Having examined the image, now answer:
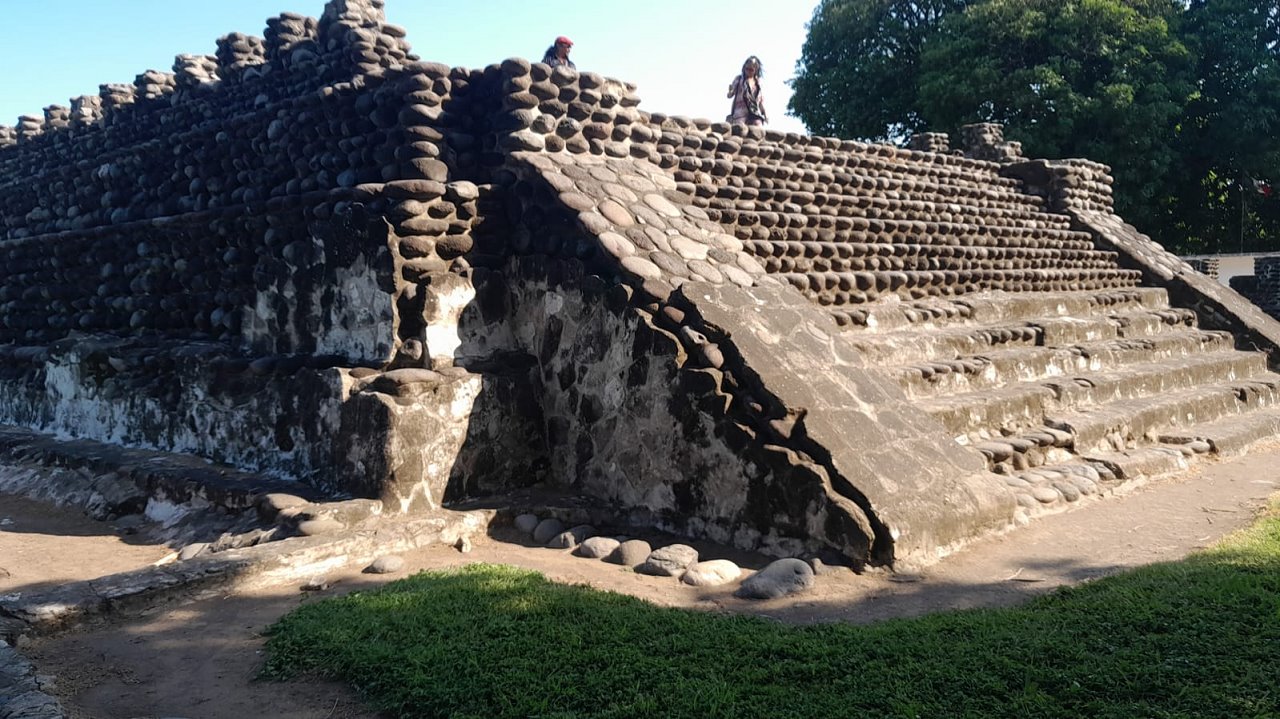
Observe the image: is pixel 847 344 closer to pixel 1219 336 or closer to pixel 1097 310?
pixel 1097 310

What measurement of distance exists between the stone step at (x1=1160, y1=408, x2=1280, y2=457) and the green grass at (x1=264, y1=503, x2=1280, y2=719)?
3.32m

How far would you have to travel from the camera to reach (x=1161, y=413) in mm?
7035

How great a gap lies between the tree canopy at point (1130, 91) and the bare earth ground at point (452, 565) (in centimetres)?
1605

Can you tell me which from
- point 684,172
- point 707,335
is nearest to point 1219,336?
point 684,172

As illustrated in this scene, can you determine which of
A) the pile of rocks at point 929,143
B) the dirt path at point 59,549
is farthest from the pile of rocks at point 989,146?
the dirt path at point 59,549

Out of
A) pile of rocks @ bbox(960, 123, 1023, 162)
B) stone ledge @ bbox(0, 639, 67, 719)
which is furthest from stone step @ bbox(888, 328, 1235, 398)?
stone ledge @ bbox(0, 639, 67, 719)

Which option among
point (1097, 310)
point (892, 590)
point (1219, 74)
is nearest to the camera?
point (892, 590)

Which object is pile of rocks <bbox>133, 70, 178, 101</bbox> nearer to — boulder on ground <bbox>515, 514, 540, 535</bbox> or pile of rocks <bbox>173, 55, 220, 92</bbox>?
pile of rocks <bbox>173, 55, 220, 92</bbox>

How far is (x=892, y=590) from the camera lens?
12.9 ft

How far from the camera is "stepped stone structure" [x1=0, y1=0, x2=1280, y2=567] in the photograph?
4699mm

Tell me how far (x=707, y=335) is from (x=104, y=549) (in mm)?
3291

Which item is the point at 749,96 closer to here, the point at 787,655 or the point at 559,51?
the point at 559,51

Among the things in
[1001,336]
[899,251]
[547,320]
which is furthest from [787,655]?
[899,251]

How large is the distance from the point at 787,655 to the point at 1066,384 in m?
4.50
